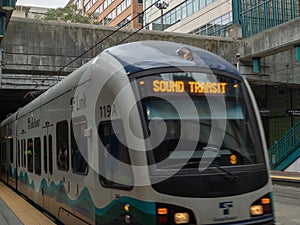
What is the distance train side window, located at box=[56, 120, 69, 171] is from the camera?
7.97 metres

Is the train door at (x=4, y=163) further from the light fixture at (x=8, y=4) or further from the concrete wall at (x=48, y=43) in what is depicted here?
the light fixture at (x=8, y=4)

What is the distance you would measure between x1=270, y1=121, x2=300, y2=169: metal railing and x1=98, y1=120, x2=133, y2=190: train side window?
56.9ft

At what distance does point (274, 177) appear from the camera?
18781 mm

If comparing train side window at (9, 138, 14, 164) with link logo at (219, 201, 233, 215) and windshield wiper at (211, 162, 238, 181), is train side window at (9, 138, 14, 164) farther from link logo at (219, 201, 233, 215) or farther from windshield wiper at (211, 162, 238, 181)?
link logo at (219, 201, 233, 215)

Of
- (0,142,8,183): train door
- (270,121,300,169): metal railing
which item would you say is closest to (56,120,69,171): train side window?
(0,142,8,183): train door

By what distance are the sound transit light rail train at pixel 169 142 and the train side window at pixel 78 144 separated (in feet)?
0.16

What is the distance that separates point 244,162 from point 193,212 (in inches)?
40.0

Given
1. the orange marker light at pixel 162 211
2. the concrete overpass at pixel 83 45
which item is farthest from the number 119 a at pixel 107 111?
the concrete overpass at pixel 83 45

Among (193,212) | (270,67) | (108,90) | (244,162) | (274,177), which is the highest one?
(270,67)

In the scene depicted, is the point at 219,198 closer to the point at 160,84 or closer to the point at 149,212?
the point at 149,212

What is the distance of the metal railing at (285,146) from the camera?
22016 millimetres

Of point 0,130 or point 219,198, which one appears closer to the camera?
point 219,198

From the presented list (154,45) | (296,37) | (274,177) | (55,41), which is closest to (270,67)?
(296,37)

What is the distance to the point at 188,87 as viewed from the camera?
588 cm
